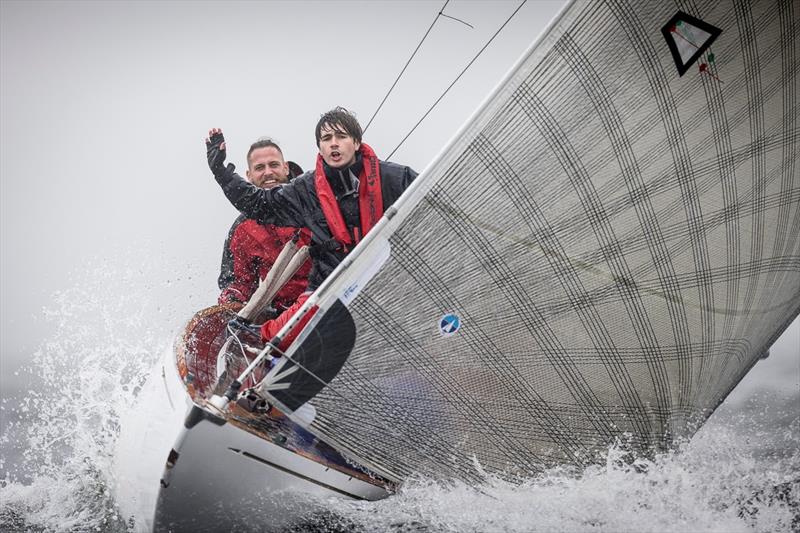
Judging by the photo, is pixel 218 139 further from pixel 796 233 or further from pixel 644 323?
pixel 796 233

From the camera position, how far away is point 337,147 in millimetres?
3180

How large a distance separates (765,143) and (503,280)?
1.33 meters

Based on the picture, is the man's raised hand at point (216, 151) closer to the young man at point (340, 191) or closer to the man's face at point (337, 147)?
the young man at point (340, 191)

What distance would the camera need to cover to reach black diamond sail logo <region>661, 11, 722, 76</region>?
260 cm

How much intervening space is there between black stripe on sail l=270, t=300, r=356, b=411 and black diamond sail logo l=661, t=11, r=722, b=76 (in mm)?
1462

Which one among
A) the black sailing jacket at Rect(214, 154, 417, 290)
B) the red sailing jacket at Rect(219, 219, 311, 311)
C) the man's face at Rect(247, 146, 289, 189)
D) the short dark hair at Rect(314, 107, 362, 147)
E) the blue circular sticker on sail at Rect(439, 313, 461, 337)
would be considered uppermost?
the man's face at Rect(247, 146, 289, 189)

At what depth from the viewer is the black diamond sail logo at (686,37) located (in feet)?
8.54

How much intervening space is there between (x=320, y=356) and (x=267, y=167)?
215 cm

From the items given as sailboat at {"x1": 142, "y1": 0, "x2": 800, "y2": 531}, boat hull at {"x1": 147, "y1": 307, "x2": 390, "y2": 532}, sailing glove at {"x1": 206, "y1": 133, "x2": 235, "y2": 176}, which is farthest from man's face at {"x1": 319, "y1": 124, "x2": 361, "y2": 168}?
boat hull at {"x1": 147, "y1": 307, "x2": 390, "y2": 532}

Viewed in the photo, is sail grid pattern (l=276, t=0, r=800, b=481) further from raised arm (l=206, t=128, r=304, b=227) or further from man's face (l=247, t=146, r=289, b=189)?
man's face (l=247, t=146, r=289, b=189)

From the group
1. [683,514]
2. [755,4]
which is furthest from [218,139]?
[683,514]

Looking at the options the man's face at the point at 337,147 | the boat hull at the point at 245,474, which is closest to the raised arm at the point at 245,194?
the man's face at the point at 337,147

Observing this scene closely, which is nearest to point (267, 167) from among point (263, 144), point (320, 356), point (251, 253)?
point (263, 144)

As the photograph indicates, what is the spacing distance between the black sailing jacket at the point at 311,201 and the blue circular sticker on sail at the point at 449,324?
741 mm
